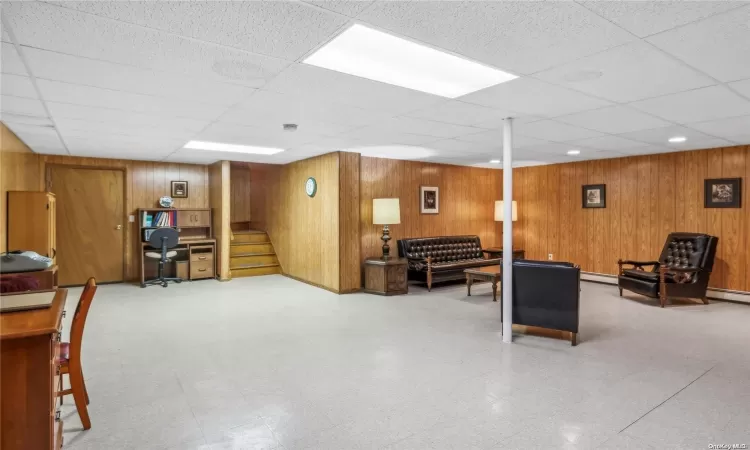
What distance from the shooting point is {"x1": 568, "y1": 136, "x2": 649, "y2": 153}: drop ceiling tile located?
18.9 ft

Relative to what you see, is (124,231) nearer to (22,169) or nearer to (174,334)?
(22,169)

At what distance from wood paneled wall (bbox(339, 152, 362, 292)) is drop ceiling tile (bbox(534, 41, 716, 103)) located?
4.09 metres

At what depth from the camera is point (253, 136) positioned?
17.7 feet

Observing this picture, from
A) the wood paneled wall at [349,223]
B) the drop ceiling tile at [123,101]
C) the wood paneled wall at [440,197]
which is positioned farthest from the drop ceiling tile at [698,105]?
the wood paneled wall at [440,197]

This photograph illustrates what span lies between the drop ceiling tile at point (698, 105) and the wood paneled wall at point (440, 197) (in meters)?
4.37

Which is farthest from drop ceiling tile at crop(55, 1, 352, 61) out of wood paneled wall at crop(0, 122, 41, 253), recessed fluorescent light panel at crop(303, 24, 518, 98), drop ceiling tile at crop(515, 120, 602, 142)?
wood paneled wall at crop(0, 122, 41, 253)

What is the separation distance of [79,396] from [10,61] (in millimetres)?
2157

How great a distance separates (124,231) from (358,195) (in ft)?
15.0

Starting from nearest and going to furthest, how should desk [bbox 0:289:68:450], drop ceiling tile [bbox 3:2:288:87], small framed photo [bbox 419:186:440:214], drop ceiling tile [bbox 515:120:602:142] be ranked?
desk [bbox 0:289:68:450] < drop ceiling tile [bbox 3:2:288:87] < drop ceiling tile [bbox 515:120:602:142] < small framed photo [bbox 419:186:440:214]

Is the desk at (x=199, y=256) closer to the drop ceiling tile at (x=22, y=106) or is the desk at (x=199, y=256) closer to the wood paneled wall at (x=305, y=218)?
the wood paneled wall at (x=305, y=218)

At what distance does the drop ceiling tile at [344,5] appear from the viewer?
1.97 m

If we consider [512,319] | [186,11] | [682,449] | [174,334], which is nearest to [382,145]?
[512,319]

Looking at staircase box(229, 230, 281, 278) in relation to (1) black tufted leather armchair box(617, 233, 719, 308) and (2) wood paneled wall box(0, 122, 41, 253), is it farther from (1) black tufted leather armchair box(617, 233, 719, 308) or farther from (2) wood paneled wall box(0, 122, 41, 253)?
(1) black tufted leather armchair box(617, 233, 719, 308)

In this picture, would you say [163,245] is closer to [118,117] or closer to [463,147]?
[118,117]
